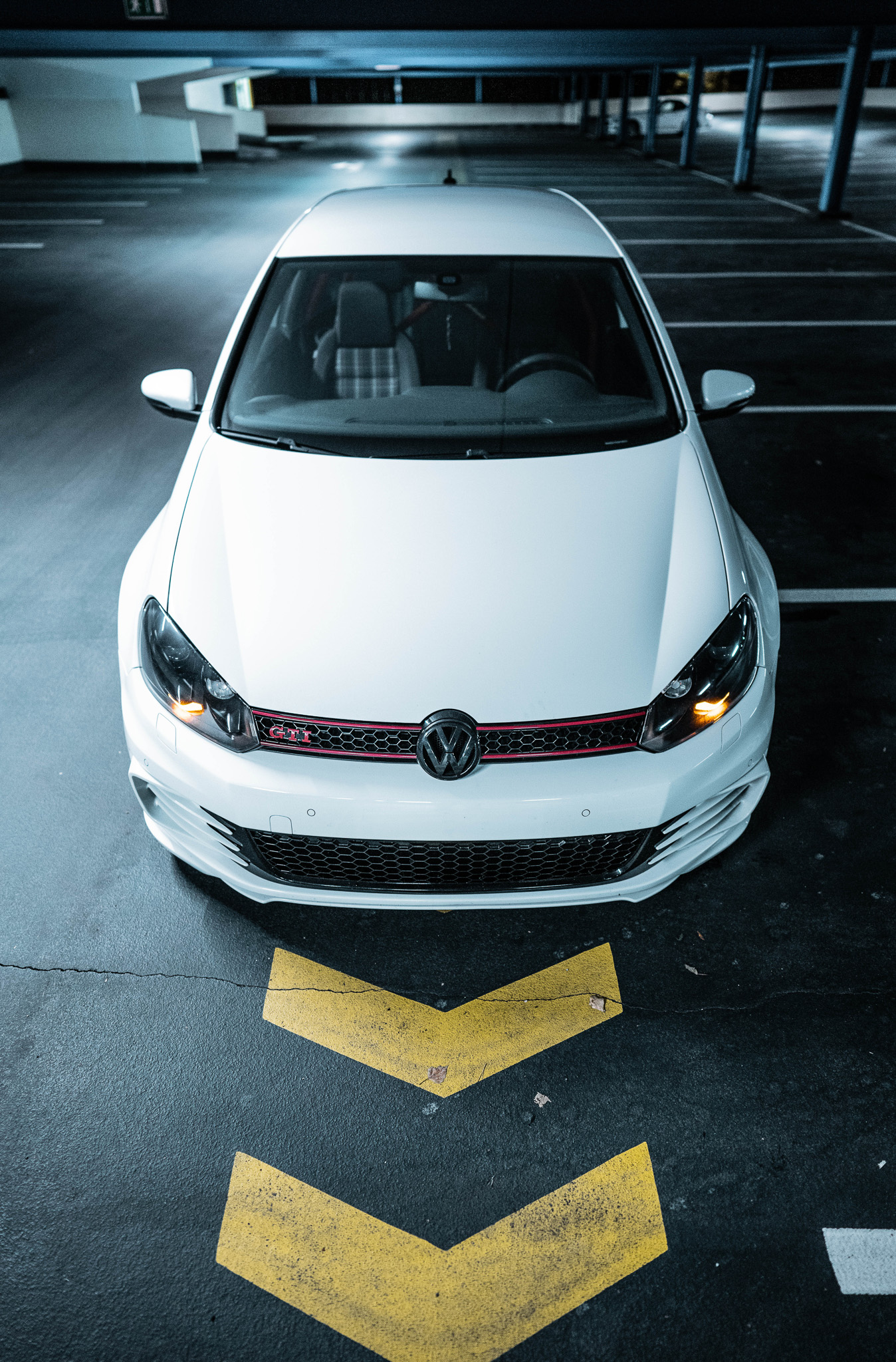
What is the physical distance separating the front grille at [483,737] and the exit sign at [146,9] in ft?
41.5

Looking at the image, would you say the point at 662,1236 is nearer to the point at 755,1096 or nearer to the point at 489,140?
the point at 755,1096

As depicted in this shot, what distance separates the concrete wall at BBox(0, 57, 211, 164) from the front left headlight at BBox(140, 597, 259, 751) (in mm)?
24664

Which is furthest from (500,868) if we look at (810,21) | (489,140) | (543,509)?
(489,140)

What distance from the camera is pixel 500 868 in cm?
206

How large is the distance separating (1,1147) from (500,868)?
131cm

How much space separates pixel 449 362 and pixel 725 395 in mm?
1061

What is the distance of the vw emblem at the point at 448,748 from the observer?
195 centimetres

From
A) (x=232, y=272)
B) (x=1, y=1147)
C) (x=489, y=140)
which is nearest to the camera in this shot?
(x=1, y=1147)

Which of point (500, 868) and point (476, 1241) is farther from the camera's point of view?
point (500, 868)

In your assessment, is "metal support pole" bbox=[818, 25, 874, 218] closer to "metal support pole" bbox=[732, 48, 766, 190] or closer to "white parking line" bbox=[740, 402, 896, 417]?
"metal support pole" bbox=[732, 48, 766, 190]

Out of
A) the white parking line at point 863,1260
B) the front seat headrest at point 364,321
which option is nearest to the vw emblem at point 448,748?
the white parking line at point 863,1260

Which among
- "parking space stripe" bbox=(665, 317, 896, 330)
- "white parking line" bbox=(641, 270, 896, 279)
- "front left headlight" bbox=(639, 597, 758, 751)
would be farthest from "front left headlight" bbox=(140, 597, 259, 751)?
"white parking line" bbox=(641, 270, 896, 279)

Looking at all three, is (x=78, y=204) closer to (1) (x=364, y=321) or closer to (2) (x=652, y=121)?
(1) (x=364, y=321)

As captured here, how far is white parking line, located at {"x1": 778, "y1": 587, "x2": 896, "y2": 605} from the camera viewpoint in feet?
13.1
